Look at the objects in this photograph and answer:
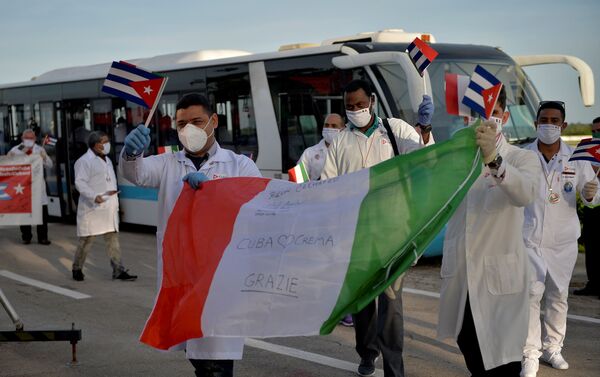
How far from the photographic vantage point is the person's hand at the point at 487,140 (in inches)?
173

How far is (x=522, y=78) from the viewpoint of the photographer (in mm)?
13094

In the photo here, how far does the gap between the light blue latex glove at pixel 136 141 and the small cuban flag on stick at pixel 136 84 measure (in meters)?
0.63

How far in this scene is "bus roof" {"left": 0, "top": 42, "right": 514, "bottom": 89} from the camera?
1277cm

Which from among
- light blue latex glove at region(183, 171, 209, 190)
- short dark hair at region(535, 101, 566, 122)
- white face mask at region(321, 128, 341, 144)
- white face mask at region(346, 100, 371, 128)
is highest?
short dark hair at region(535, 101, 566, 122)

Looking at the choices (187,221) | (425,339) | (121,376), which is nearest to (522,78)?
(425,339)

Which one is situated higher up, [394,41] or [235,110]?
[394,41]

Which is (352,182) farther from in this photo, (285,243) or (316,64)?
(316,64)

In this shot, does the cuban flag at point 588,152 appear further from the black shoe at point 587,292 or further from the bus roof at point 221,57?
the bus roof at point 221,57

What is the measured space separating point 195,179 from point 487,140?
160 centimetres

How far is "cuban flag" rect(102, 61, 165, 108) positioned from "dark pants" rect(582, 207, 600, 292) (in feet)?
20.1

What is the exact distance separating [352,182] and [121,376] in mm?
3128

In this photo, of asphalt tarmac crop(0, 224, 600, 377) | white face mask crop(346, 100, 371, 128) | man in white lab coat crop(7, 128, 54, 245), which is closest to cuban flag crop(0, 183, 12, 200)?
asphalt tarmac crop(0, 224, 600, 377)

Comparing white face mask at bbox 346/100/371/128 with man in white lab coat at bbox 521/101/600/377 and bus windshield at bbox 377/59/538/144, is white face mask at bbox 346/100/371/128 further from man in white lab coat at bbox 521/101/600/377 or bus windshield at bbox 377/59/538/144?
bus windshield at bbox 377/59/538/144

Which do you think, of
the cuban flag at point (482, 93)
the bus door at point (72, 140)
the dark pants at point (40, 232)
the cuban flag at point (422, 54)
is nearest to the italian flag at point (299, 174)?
the cuban flag at point (422, 54)
